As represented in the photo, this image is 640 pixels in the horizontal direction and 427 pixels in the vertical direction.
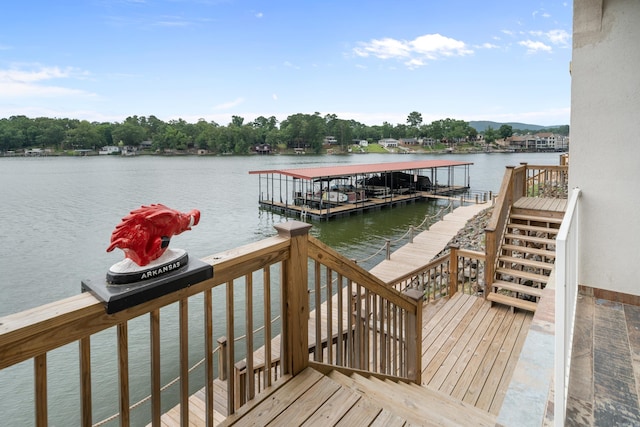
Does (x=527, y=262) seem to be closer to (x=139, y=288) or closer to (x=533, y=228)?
(x=533, y=228)

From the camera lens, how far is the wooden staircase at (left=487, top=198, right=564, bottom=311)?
606cm

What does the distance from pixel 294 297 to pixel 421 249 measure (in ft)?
41.3

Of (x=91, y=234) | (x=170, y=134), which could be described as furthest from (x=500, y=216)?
(x=170, y=134)

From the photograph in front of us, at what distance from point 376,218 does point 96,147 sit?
80.9 m

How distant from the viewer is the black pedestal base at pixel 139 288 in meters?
1.16

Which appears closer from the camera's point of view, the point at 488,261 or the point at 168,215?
the point at 168,215

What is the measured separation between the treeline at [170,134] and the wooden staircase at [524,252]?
8121 centimetres

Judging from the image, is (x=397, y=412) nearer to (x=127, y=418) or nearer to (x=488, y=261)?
(x=127, y=418)

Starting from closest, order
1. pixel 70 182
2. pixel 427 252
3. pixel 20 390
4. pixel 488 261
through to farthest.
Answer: pixel 488 261 < pixel 20 390 < pixel 427 252 < pixel 70 182

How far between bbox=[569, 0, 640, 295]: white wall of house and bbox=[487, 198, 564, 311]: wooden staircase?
2443mm

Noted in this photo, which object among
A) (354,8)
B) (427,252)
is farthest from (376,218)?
(354,8)

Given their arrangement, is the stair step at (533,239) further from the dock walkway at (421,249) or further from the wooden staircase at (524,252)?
the dock walkway at (421,249)

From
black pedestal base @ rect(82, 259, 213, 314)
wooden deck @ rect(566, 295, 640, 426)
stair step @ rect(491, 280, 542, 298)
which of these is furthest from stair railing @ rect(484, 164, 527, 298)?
black pedestal base @ rect(82, 259, 213, 314)

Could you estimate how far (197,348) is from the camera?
9.00 metres
